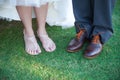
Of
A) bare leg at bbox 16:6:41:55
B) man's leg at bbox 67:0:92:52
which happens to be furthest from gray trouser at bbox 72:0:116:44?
bare leg at bbox 16:6:41:55

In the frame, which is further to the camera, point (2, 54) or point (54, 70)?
point (2, 54)

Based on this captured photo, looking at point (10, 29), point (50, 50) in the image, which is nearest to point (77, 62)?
point (50, 50)

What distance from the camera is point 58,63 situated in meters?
1.68

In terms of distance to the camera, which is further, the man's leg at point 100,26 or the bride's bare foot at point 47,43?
the bride's bare foot at point 47,43

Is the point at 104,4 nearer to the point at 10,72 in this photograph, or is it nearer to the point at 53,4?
the point at 53,4

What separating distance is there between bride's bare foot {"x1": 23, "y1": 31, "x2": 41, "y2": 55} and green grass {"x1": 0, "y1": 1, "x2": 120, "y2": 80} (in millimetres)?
32

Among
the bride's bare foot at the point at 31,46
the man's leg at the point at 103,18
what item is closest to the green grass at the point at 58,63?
the bride's bare foot at the point at 31,46

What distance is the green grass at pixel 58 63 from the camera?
5.15 feet

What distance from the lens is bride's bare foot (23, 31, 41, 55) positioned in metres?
1.76

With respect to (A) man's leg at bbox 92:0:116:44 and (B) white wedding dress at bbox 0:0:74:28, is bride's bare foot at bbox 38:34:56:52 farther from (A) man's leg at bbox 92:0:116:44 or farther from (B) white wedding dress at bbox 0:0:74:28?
(A) man's leg at bbox 92:0:116:44

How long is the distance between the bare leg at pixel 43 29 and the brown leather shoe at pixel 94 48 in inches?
10.2

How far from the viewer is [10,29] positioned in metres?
2.04

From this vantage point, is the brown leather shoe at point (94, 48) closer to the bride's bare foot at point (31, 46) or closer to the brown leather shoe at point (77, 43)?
the brown leather shoe at point (77, 43)

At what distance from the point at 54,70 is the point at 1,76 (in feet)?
1.12
